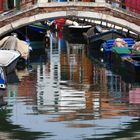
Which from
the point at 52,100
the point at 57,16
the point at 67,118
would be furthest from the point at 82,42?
the point at 67,118

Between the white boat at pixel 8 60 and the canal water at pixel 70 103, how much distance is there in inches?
6.2

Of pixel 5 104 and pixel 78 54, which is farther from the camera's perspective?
pixel 78 54

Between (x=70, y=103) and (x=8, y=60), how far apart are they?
143 inches

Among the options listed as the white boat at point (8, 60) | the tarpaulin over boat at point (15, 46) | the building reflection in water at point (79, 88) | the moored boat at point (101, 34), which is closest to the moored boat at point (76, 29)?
the moored boat at point (101, 34)

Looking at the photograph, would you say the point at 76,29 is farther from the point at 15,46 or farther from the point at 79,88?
the point at 79,88

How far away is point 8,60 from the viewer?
437 inches

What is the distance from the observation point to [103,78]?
10.6 meters

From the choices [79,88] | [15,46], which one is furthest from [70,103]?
[15,46]

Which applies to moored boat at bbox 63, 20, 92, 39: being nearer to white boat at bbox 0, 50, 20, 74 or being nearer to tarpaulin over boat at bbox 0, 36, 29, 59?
tarpaulin over boat at bbox 0, 36, 29, 59

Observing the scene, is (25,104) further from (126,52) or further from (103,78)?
(126,52)

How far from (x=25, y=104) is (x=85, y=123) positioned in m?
1.58

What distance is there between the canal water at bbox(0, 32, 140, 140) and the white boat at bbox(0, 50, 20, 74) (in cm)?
16

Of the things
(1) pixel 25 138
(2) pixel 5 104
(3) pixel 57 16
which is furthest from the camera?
(3) pixel 57 16

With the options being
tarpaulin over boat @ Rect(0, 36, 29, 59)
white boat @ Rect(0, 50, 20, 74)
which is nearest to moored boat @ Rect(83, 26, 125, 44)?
tarpaulin over boat @ Rect(0, 36, 29, 59)
